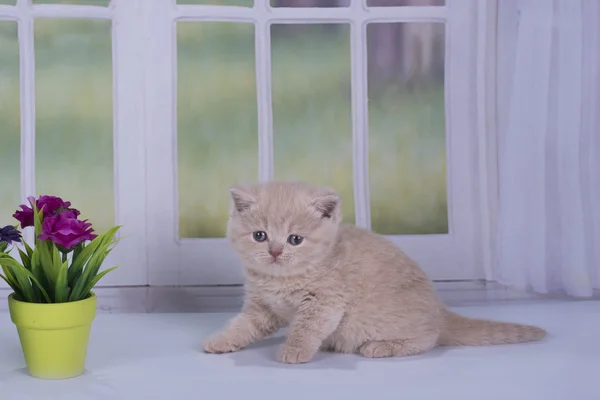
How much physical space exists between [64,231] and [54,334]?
0.70 feet

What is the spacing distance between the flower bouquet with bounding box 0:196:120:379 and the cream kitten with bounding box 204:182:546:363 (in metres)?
0.31

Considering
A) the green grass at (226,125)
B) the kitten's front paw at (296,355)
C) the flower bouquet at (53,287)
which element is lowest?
the kitten's front paw at (296,355)

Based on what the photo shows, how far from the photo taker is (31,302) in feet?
4.67

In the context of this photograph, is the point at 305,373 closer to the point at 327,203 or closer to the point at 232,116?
the point at 327,203

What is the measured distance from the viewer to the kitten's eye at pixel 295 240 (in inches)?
61.4

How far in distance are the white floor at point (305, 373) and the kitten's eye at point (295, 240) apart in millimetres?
268

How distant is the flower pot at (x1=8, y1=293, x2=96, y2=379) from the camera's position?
139cm

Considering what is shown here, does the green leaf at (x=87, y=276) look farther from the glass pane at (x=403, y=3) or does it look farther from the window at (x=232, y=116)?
the glass pane at (x=403, y=3)

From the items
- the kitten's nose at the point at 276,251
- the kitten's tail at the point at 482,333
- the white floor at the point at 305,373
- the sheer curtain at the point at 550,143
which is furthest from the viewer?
the sheer curtain at the point at 550,143

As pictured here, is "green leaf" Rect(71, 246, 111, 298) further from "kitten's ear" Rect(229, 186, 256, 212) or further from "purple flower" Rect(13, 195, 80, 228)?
"kitten's ear" Rect(229, 186, 256, 212)

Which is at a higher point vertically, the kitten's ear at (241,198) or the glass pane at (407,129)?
the glass pane at (407,129)

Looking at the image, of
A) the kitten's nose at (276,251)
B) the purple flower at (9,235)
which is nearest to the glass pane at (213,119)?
the kitten's nose at (276,251)

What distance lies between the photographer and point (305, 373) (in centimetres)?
148

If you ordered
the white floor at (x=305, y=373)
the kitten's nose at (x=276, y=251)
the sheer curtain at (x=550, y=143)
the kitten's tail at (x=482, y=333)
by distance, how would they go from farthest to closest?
the sheer curtain at (x=550, y=143)
the kitten's tail at (x=482, y=333)
the kitten's nose at (x=276, y=251)
the white floor at (x=305, y=373)
